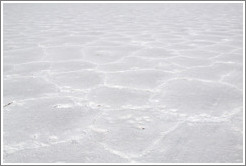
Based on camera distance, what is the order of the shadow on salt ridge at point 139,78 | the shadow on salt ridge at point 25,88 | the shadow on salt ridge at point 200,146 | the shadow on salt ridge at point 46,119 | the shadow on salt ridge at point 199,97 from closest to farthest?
the shadow on salt ridge at point 200,146
the shadow on salt ridge at point 46,119
the shadow on salt ridge at point 199,97
the shadow on salt ridge at point 25,88
the shadow on salt ridge at point 139,78

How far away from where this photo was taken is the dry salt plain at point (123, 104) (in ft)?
3.51

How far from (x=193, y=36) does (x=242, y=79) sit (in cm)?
178

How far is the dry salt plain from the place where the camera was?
42.1 inches

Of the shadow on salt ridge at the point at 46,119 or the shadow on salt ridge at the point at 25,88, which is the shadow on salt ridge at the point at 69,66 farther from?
the shadow on salt ridge at the point at 46,119

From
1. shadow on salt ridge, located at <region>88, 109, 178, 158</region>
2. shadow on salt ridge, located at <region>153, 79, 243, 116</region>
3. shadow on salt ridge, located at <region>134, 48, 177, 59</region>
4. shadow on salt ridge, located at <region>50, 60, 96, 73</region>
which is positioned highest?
shadow on salt ridge, located at <region>88, 109, 178, 158</region>

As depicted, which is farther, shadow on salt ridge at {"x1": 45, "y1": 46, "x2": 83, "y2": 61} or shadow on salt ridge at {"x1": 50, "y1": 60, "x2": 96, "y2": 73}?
shadow on salt ridge at {"x1": 45, "y1": 46, "x2": 83, "y2": 61}

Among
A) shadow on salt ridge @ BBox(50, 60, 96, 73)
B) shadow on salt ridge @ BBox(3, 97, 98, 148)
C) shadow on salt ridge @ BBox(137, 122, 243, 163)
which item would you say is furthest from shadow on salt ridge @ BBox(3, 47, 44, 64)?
shadow on salt ridge @ BBox(137, 122, 243, 163)

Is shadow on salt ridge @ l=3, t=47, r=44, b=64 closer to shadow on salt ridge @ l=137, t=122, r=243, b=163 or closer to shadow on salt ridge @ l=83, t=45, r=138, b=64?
shadow on salt ridge @ l=83, t=45, r=138, b=64

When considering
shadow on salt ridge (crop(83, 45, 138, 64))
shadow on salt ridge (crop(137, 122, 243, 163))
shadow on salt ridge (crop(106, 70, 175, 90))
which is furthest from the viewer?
shadow on salt ridge (crop(83, 45, 138, 64))

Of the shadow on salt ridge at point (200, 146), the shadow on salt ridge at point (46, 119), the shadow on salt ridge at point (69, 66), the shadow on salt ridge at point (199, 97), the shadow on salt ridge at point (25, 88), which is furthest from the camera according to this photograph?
the shadow on salt ridge at point (69, 66)

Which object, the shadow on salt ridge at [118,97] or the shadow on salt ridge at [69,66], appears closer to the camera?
the shadow on salt ridge at [118,97]

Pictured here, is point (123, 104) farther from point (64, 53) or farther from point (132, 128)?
point (64, 53)

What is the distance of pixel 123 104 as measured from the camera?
149cm

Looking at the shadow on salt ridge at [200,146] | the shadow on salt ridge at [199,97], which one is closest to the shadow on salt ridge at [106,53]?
the shadow on salt ridge at [199,97]
